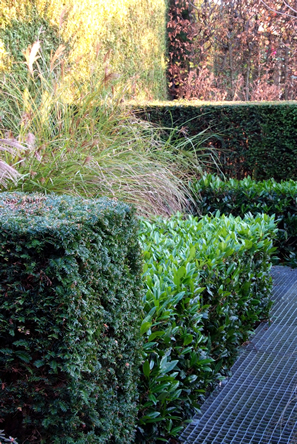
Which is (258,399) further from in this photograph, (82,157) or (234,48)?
(234,48)

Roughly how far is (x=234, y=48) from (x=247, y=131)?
6015mm

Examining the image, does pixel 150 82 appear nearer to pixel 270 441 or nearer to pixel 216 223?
pixel 216 223

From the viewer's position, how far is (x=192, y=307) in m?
2.38

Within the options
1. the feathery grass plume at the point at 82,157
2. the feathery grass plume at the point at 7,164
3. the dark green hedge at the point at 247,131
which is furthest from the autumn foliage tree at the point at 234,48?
the feathery grass plume at the point at 7,164

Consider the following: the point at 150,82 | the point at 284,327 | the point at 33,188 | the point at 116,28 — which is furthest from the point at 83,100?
the point at 150,82

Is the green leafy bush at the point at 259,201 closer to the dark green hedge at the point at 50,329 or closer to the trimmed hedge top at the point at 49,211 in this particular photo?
the trimmed hedge top at the point at 49,211

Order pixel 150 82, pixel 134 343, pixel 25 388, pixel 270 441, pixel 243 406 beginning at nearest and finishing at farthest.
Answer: pixel 25 388, pixel 134 343, pixel 270 441, pixel 243 406, pixel 150 82

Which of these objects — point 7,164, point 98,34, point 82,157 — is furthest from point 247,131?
point 7,164

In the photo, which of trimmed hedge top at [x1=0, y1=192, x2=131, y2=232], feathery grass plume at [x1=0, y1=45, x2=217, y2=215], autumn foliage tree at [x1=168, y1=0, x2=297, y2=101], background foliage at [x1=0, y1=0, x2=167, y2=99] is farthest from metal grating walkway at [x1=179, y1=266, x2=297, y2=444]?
autumn foliage tree at [x1=168, y1=0, x2=297, y2=101]

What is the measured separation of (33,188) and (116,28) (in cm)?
594

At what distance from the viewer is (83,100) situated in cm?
446

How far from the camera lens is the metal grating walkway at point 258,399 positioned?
7.26 feet

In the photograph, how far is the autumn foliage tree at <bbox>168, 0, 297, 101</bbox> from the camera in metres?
11.4

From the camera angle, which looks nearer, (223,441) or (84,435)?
(84,435)
